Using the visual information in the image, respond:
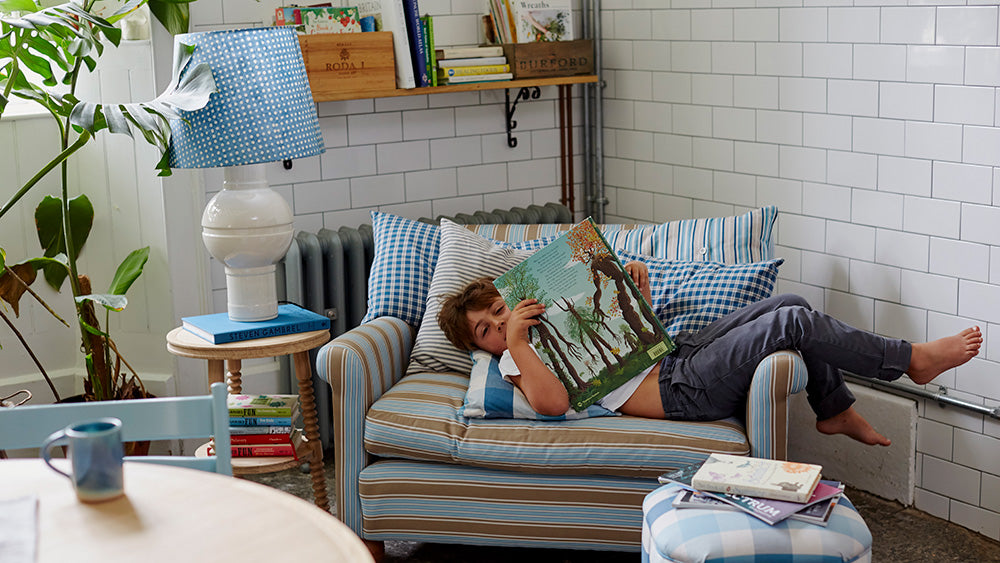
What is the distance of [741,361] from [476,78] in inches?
65.4

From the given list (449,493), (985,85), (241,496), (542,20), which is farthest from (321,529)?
(542,20)

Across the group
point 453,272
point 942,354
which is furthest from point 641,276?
point 942,354

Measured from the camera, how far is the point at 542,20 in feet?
12.9

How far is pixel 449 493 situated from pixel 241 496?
1310 millimetres

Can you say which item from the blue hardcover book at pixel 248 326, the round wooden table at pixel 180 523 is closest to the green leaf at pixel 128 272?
the blue hardcover book at pixel 248 326

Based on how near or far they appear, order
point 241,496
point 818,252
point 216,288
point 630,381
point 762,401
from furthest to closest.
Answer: point 216,288 → point 818,252 → point 630,381 → point 762,401 → point 241,496

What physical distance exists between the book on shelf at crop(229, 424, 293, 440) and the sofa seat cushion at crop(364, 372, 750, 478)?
209 millimetres

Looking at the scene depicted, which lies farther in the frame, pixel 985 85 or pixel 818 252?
pixel 818 252

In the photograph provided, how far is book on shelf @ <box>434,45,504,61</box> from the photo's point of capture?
376cm

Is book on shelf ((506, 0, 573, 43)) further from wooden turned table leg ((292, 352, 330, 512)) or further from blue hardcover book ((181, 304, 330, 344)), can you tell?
wooden turned table leg ((292, 352, 330, 512))

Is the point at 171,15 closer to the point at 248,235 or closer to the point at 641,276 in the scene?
the point at 248,235

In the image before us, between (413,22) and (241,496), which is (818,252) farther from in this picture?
(241,496)

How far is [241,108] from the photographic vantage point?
2604 mm

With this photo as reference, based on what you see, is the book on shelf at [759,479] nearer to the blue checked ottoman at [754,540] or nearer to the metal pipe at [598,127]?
the blue checked ottoman at [754,540]
